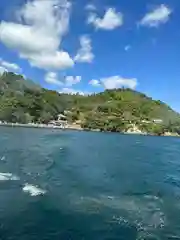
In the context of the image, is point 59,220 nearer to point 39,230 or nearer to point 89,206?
point 39,230

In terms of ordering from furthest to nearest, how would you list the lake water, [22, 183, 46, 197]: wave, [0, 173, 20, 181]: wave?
[0, 173, 20, 181]: wave
[22, 183, 46, 197]: wave
the lake water

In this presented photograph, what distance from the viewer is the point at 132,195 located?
140ft

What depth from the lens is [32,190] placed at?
4053 centimetres

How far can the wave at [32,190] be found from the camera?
39.3 metres

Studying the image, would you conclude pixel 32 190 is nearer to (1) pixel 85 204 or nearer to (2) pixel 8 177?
(1) pixel 85 204

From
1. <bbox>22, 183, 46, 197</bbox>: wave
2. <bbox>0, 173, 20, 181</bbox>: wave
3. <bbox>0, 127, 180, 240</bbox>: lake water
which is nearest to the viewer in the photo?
<bbox>0, 127, 180, 240</bbox>: lake water

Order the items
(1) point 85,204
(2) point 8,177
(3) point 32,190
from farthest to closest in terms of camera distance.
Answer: (2) point 8,177 → (3) point 32,190 → (1) point 85,204

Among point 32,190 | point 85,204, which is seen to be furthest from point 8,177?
point 85,204

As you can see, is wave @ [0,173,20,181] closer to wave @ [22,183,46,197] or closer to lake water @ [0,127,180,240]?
lake water @ [0,127,180,240]

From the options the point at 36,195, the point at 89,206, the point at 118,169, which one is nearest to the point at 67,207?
the point at 89,206

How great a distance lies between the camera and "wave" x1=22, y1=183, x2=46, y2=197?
39.3 metres

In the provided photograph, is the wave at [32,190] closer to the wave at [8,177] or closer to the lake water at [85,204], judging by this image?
the lake water at [85,204]

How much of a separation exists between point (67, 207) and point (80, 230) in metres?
6.26

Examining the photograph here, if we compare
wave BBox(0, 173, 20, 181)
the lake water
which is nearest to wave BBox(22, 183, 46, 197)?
the lake water
